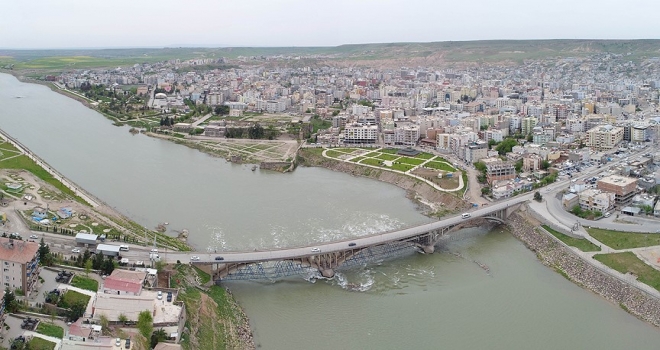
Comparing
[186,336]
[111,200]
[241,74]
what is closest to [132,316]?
[186,336]

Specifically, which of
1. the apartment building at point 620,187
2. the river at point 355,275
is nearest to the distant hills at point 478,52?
the apartment building at point 620,187

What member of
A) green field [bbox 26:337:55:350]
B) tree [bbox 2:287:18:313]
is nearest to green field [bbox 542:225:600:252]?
green field [bbox 26:337:55:350]

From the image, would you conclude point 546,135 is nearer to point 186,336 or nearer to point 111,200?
point 111,200

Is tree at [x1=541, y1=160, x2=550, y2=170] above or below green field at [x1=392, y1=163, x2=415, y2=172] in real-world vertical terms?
above

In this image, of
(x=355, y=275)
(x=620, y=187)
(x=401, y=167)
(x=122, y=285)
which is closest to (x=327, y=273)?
(x=355, y=275)

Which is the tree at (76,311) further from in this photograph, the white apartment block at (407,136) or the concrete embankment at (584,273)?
the white apartment block at (407,136)

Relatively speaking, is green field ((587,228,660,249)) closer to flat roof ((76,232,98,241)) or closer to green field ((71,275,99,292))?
green field ((71,275,99,292))

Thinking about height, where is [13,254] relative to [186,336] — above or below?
above
